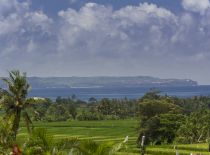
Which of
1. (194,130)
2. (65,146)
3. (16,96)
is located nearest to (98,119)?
(194,130)

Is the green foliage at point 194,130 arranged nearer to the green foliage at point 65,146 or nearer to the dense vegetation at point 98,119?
the dense vegetation at point 98,119

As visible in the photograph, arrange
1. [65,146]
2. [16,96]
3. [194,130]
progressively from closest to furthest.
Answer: [65,146], [16,96], [194,130]

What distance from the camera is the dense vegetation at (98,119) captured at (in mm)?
17031

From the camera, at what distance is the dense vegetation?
17031 millimetres

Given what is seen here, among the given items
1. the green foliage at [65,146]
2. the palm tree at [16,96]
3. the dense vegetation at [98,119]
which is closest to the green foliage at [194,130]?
the dense vegetation at [98,119]

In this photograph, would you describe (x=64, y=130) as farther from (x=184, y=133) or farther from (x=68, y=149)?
(x=68, y=149)

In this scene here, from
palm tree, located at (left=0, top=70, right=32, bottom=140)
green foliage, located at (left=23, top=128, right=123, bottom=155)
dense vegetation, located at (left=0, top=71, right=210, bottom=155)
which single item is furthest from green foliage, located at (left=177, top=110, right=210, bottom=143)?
green foliage, located at (left=23, top=128, right=123, bottom=155)

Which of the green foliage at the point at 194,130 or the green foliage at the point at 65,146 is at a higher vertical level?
the green foliage at the point at 65,146

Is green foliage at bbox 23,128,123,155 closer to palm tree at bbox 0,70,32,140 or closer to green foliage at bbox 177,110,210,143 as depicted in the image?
palm tree at bbox 0,70,32,140

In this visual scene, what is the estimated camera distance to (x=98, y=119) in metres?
130

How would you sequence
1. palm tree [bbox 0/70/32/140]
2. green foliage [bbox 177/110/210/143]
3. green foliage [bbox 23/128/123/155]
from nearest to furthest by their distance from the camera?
1. green foliage [bbox 23/128/123/155]
2. palm tree [bbox 0/70/32/140]
3. green foliage [bbox 177/110/210/143]

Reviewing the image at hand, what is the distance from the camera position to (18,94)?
136 ft

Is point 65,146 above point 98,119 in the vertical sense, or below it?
above

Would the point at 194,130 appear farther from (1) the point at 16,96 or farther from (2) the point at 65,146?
(2) the point at 65,146
